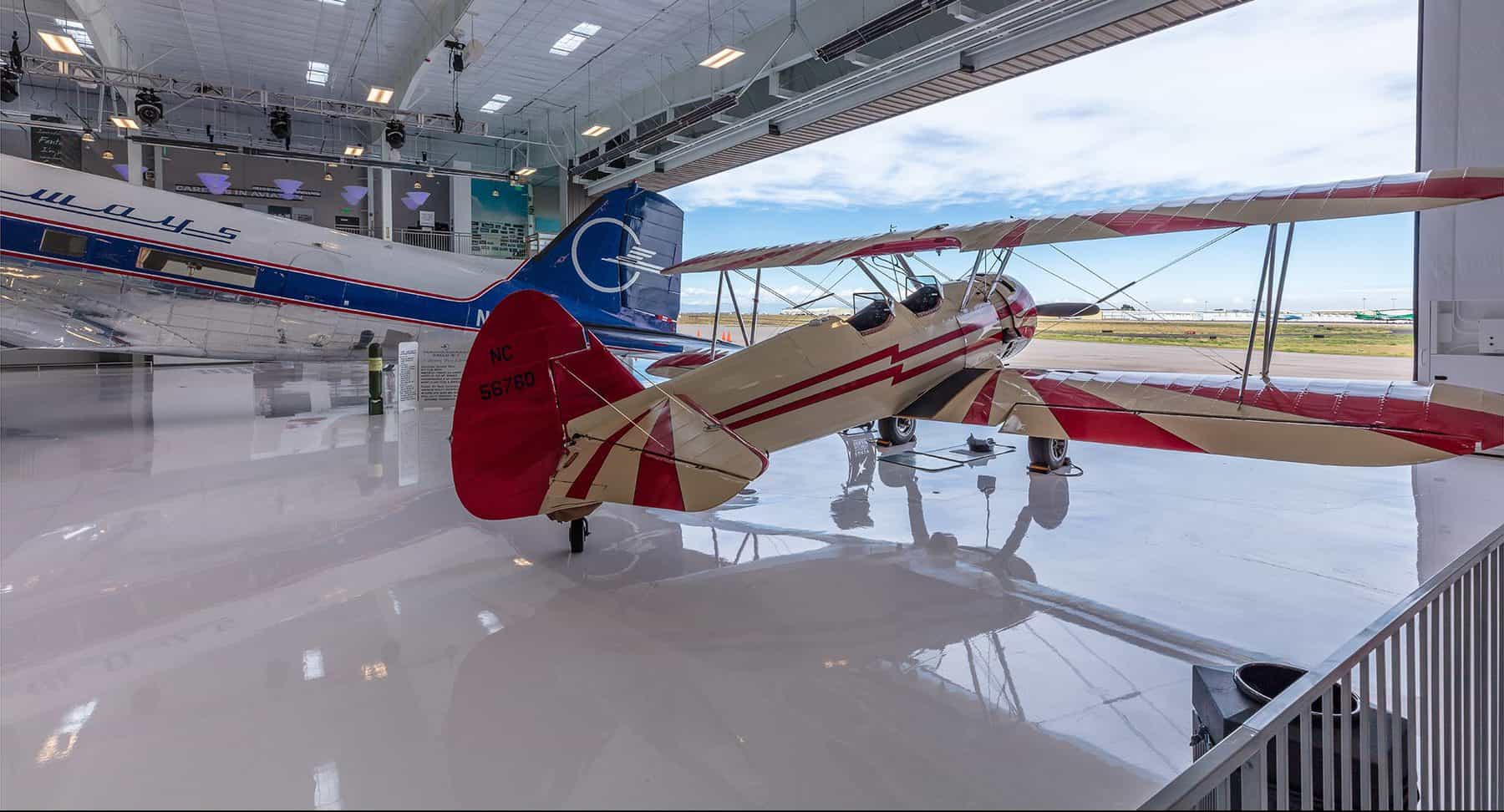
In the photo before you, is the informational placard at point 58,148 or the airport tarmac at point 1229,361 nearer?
the airport tarmac at point 1229,361

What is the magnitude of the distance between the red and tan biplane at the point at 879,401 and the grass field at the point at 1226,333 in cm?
57

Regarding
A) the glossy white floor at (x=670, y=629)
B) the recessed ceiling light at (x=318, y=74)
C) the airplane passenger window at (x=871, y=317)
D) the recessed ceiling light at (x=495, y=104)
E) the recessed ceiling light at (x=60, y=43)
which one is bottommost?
the glossy white floor at (x=670, y=629)

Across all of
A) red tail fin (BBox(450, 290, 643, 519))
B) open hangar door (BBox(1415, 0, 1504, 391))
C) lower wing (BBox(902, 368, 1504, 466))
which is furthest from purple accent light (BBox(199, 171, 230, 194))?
open hangar door (BBox(1415, 0, 1504, 391))

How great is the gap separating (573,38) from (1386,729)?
1546 cm

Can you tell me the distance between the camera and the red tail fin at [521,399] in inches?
152

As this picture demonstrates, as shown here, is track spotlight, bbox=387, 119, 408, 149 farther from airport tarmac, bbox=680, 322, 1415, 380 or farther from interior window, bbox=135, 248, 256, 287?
airport tarmac, bbox=680, 322, 1415, 380

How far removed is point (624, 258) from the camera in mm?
10750

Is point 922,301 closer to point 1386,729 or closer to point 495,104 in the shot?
point 1386,729

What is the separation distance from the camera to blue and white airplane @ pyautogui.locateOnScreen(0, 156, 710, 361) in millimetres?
8555

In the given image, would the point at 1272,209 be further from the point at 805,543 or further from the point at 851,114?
the point at 851,114

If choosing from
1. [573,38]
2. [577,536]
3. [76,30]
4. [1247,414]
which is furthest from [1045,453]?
[76,30]

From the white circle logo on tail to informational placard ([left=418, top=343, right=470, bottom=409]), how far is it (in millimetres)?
2231

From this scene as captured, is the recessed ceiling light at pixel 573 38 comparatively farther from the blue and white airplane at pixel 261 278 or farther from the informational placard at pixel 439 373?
→ the informational placard at pixel 439 373

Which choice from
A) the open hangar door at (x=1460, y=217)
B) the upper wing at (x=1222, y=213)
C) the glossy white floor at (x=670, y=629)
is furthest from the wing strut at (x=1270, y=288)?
the open hangar door at (x=1460, y=217)
